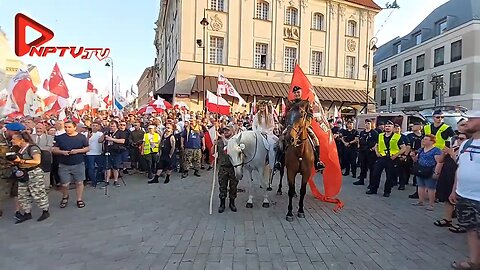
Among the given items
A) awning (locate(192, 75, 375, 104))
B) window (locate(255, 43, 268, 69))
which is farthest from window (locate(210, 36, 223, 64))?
window (locate(255, 43, 268, 69))

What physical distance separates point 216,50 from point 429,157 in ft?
76.7

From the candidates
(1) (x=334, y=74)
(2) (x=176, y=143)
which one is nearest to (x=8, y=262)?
(2) (x=176, y=143)

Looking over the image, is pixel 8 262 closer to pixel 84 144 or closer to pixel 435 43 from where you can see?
pixel 84 144

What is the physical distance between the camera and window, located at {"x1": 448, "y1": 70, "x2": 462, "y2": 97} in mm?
40594

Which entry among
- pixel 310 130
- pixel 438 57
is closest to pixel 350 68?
pixel 438 57

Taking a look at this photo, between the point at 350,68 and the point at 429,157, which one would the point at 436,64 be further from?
the point at 429,157

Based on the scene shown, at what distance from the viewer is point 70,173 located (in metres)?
7.64

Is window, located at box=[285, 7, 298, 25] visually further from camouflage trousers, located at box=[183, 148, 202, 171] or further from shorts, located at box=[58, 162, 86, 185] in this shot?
shorts, located at box=[58, 162, 86, 185]

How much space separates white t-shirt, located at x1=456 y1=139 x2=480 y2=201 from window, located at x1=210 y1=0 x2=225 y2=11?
26.8 m

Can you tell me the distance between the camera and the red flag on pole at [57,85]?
44.4 ft

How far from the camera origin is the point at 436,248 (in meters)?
5.49

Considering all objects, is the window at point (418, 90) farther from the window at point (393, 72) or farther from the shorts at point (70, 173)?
the shorts at point (70, 173)

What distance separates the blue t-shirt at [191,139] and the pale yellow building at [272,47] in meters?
14.4

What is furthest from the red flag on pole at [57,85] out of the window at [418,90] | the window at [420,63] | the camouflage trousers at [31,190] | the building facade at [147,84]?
the building facade at [147,84]
